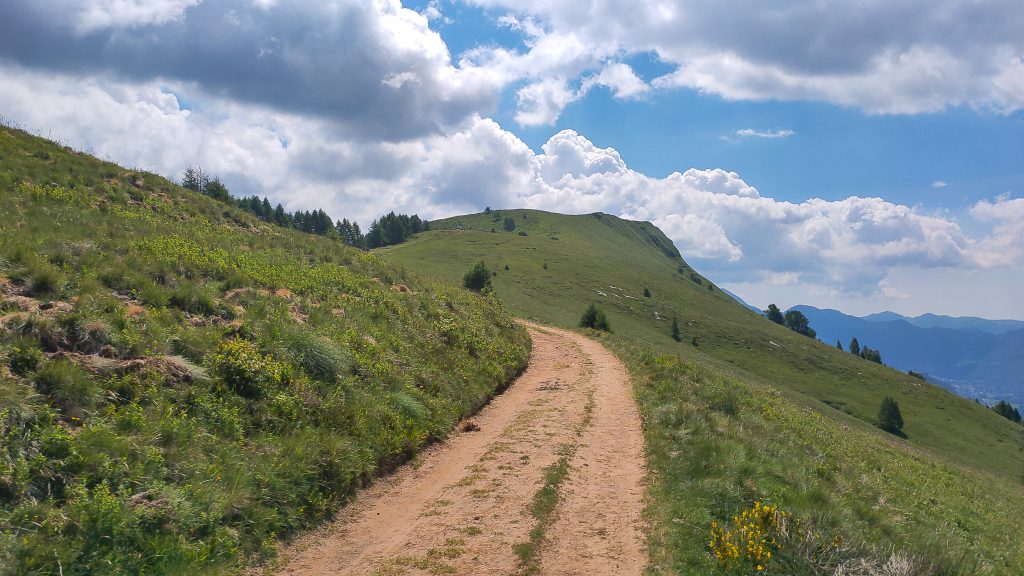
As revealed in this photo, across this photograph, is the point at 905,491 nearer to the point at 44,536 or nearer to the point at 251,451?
the point at 251,451

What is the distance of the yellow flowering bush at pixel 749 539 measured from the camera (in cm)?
762

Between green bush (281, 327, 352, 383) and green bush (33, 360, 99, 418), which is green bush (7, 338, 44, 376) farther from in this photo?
green bush (281, 327, 352, 383)

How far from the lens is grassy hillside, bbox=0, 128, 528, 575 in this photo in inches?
261

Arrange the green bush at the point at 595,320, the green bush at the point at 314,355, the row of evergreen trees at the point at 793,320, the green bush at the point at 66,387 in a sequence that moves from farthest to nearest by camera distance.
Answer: the row of evergreen trees at the point at 793,320 → the green bush at the point at 595,320 → the green bush at the point at 314,355 → the green bush at the point at 66,387

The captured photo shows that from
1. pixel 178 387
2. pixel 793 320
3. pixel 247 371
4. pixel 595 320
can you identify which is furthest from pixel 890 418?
pixel 793 320

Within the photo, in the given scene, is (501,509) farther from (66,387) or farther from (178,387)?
(66,387)

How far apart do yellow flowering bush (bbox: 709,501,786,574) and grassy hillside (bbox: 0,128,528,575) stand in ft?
20.0

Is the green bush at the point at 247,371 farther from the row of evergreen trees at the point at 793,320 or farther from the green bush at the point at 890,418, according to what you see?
the row of evergreen trees at the point at 793,320

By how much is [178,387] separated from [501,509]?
5.97 meters

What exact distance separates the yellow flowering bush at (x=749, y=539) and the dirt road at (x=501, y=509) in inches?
46.3

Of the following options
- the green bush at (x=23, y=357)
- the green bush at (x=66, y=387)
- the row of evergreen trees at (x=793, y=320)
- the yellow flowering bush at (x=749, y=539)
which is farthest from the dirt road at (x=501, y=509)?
the row of evergreen trees at (x=793, y=320)

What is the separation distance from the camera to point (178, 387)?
9555 mm

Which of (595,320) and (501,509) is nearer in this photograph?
(501,509)

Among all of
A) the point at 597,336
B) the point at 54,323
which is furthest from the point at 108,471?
the point at 597,336
